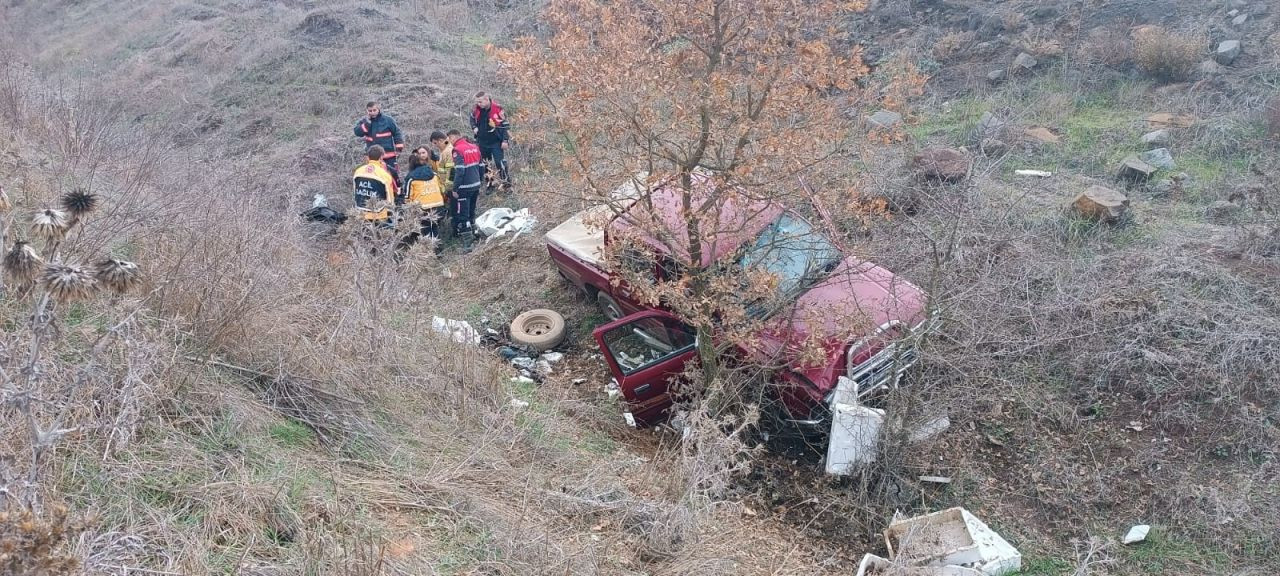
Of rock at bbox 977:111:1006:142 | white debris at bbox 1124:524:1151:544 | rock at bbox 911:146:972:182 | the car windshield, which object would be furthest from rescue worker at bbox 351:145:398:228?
white debris at bbox 1124:524:1151:544

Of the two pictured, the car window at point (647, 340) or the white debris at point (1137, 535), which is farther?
the car window at point (647, 340)

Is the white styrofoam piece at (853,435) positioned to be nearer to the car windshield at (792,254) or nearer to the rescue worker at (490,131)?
the car windshield at (792,254)

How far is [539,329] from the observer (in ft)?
25.4

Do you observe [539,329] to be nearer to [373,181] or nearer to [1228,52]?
[373,181]

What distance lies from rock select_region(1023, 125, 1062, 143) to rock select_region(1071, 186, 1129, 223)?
2196mm

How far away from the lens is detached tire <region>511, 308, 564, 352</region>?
7.48 m

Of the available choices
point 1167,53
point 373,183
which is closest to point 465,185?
point 373,183

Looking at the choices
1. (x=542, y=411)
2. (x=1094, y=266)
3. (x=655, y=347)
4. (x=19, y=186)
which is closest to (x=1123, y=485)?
(x=1094, y=266)

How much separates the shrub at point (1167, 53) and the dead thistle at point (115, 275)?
12017 mm

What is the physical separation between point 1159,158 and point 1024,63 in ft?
11.3

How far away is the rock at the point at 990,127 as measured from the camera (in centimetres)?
1000

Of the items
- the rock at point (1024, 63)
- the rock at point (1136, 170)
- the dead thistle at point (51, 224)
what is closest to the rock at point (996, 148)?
the rock at point (1136, 170)

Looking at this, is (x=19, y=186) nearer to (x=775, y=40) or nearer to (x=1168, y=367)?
(x=775, y=40)

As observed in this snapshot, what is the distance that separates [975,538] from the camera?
4910 millimetres
